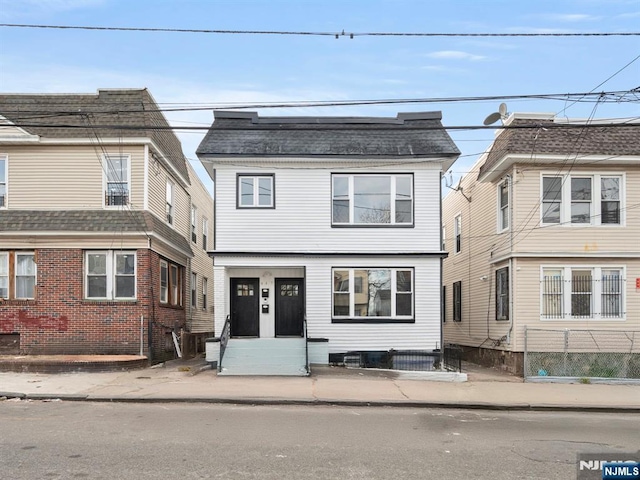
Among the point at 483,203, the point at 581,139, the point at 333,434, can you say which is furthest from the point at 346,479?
the point at 483,203

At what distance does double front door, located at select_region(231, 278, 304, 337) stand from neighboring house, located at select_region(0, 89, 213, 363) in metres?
2.42

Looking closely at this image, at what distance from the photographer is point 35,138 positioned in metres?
17.5

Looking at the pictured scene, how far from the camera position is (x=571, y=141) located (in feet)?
57.8

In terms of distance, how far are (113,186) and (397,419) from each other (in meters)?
11.5

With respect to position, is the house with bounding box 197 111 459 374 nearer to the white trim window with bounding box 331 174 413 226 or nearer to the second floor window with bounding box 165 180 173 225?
the white trim window with bounding box 331 174 413 226

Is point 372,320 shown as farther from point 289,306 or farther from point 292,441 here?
point 292,441

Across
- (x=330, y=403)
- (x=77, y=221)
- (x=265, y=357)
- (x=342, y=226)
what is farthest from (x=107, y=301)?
(x=330, y=403)

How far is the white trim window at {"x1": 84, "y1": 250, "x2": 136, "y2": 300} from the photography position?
1756 centimetres

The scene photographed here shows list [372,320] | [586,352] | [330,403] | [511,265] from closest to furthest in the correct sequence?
[330,403] < [586,352] < [511,265] < [372,320]

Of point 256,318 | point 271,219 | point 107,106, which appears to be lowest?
point 256,318

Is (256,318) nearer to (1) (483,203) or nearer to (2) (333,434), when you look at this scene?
(1) (483,203)

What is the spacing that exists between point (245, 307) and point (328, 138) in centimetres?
583

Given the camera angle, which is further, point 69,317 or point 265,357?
point 69,317

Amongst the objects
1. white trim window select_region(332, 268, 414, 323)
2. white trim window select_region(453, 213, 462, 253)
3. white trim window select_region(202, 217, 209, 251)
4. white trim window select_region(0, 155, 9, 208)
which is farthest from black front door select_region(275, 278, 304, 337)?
white trim window select_region(202, 217, 209, 251)
